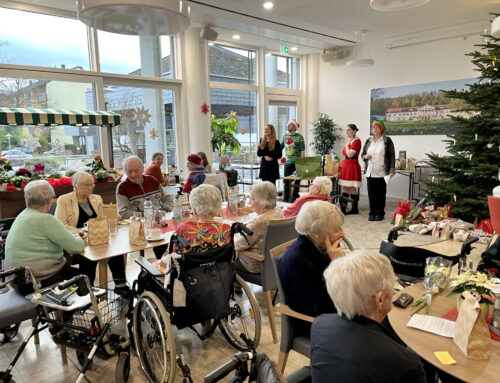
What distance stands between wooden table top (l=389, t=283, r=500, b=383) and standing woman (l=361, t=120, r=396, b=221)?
14.8 ft

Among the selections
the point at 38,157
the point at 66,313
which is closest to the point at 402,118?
the point at 38,157

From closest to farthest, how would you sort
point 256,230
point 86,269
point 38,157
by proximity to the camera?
point 256,230 < point 86,269 < point 38,157

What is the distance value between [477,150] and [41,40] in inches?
252

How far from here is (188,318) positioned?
2.11 m

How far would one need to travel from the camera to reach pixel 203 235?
2189 millimetres

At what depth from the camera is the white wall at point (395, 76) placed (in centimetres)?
727

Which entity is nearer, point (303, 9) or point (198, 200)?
point (198, 200)

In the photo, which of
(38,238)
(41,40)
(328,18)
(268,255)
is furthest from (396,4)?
(41,40)

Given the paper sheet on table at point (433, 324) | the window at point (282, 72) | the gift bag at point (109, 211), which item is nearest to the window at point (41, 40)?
the gift bag at point (109, 211)

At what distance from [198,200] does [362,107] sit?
7.29 metres

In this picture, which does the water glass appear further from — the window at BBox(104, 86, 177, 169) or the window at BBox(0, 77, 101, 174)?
the window at BBox(104, 86, 177, 169)

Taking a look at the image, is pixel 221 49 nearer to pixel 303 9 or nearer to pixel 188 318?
pixel 303 9

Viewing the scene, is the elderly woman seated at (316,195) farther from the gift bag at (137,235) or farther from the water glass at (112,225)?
the water glass at (112,225)

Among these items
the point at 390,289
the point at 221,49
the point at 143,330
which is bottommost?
the point at 143,330
